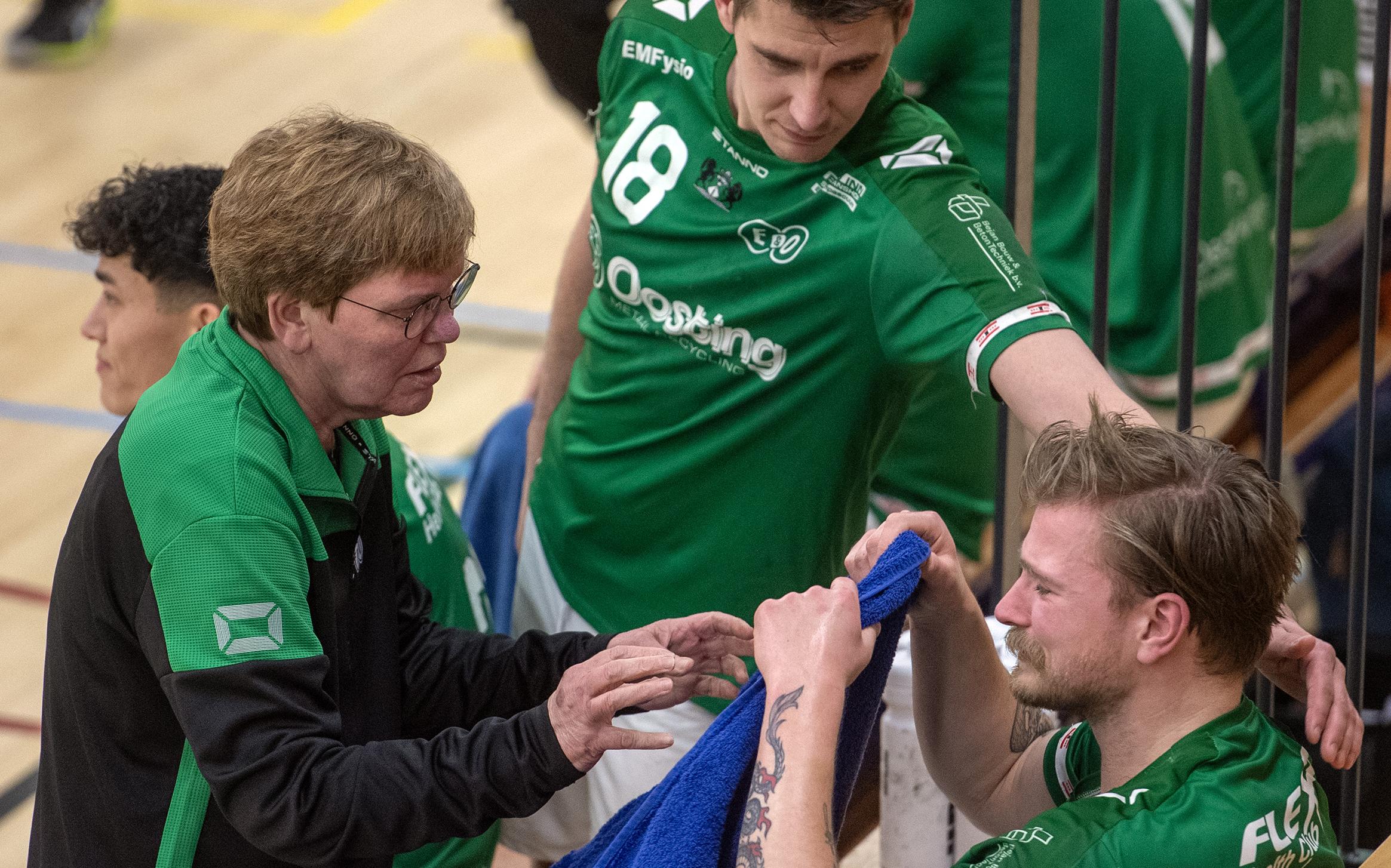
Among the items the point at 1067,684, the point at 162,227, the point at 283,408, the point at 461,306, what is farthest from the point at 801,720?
the point at 461,306

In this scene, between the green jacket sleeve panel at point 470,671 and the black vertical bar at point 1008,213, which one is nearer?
the green jacket sleeve panel at point 470,671

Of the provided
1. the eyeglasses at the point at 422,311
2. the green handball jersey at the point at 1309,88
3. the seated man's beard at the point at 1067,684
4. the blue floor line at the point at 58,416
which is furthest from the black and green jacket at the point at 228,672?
the blue floor line at the point at 58,416

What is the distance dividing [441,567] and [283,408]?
764mm

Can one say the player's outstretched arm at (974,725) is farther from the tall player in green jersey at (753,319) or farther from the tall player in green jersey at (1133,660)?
the tall player in green jersey at (753,319)

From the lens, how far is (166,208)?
2729 mm

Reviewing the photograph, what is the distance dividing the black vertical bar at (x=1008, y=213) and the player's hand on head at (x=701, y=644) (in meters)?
0.59

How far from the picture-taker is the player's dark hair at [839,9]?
6.91 feet

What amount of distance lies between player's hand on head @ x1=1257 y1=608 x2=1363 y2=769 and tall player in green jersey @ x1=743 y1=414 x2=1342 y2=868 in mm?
55

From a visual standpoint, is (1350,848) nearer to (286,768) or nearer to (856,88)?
(856,88)

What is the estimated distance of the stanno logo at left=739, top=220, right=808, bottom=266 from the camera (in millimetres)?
2311

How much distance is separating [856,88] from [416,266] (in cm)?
69

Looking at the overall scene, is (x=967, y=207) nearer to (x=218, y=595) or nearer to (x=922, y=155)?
(x=922, y=155)

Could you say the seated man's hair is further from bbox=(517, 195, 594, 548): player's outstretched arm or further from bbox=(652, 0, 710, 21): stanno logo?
bbox=(517, 195, 594, 548): player's outstretched arm

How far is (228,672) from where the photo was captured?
5.53 ft
